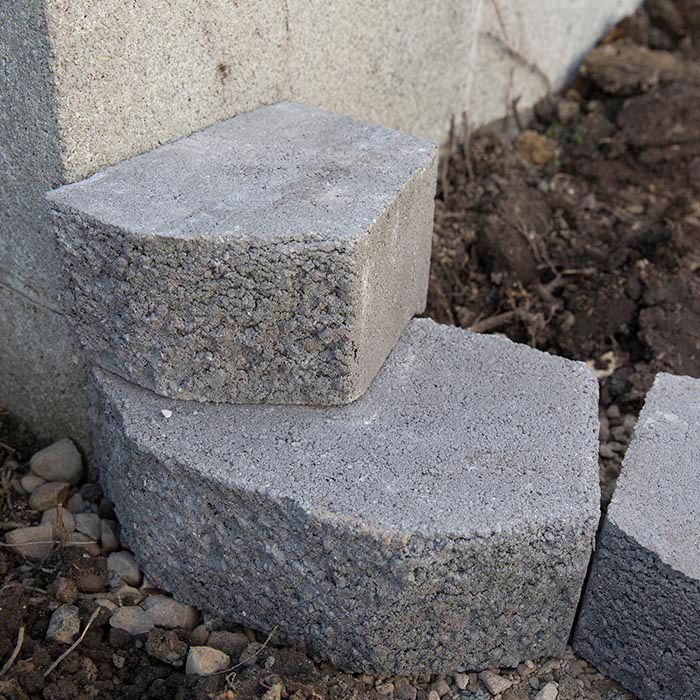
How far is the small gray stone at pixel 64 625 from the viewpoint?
6.47 ft

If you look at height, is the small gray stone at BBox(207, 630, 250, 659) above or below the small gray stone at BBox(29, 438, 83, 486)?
below

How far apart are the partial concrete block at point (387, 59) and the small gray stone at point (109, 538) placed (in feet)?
4.18

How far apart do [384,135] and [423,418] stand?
2.37 ft

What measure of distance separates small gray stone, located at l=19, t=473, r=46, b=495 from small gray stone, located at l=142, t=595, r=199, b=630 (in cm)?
47

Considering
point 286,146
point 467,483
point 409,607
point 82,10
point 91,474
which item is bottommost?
point 91,474

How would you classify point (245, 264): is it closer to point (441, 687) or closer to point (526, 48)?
point (441, 687)

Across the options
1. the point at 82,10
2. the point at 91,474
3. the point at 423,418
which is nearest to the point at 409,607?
the point at 423,418

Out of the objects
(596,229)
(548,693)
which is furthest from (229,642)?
(596,229)

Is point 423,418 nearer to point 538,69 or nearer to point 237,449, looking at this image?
point 237,449

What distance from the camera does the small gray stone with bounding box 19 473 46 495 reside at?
235cm

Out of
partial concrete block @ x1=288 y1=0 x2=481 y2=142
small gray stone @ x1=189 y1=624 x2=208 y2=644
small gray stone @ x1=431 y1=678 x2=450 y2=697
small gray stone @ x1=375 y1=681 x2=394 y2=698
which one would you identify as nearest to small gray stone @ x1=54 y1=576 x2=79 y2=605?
small gray stone @ x1=189 y1=624 x2=208 y2=644

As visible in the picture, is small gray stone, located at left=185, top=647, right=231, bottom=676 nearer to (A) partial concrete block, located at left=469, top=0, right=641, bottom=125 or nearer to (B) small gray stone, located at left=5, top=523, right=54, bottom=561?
(B) small gray stone, located at left=5, top=523, right=54, bottom=561

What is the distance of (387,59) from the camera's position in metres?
2.97

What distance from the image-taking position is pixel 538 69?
13.2 ft
